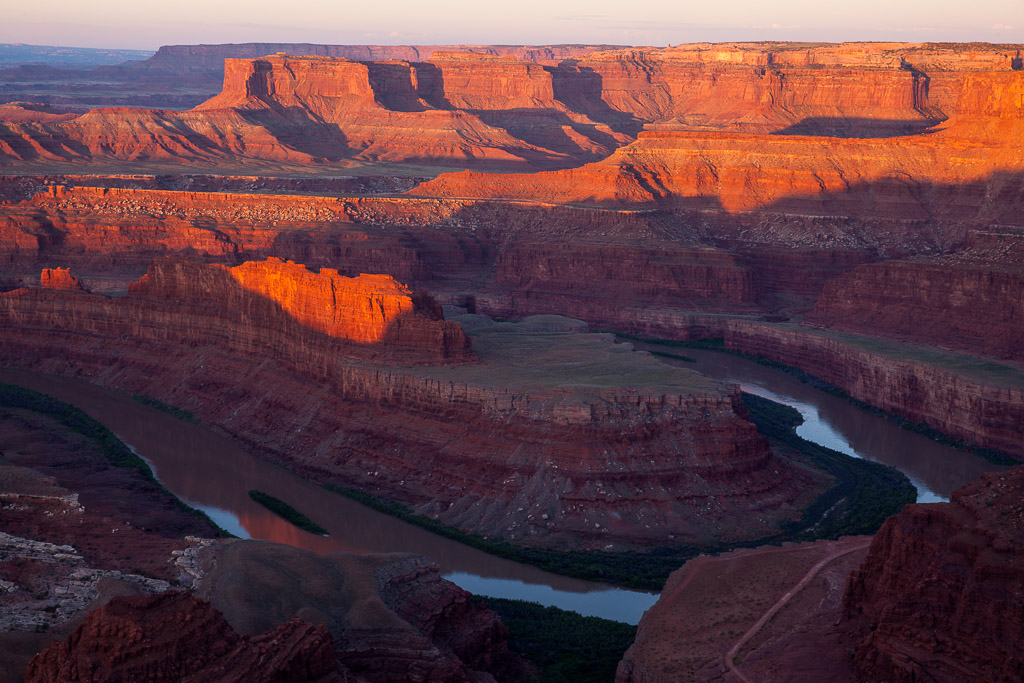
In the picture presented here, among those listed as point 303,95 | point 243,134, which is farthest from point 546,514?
point 303,95

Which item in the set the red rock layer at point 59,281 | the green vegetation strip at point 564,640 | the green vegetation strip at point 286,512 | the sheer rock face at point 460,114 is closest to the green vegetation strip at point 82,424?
the green vegetation strip at point 286,512

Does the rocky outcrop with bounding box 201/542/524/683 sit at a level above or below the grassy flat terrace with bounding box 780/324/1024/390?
above

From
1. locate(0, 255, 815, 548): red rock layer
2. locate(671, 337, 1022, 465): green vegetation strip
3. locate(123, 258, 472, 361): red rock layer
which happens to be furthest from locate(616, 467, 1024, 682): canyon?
locate(671, 337, 1022, 465): green vegetation strip

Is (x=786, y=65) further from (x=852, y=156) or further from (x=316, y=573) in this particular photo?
(x=316, y=573)

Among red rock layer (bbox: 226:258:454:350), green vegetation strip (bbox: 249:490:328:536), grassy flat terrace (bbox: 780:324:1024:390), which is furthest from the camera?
grassy flat terrace (bbox: 780:324:1024:390)

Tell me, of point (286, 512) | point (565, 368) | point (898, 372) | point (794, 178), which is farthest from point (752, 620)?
point (794, 178)

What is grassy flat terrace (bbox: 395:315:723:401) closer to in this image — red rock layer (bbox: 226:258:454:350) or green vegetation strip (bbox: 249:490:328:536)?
red rock layer (bbox: 226:258:454:350)
